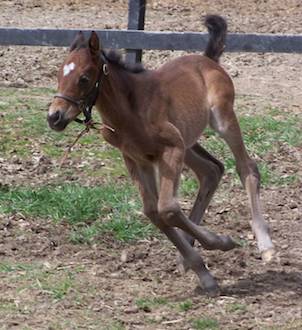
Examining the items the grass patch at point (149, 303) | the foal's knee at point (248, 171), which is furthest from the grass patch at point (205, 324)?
the foal's knee at point (248, 171)

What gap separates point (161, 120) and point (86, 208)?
4.98ft

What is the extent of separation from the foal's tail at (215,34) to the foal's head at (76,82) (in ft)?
4.95

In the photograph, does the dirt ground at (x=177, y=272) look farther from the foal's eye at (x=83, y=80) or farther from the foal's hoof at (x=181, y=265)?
the foal's eye at (x=83, y=80)

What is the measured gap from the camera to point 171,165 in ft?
23.0

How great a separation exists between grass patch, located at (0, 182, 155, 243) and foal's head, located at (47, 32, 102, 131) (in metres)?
1.45

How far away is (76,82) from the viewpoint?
6750mm

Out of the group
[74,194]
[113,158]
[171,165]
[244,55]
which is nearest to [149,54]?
[244,55]

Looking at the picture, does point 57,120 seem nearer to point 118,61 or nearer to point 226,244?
point 118,61

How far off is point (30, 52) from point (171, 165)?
21.0ft

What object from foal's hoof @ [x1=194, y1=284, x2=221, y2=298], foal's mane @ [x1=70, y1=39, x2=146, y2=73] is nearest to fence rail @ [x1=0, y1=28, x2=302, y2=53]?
foal's mane @ [x1=70, y1=39, x2=146, y2=73]

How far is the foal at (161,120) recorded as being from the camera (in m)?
Result: 6.83

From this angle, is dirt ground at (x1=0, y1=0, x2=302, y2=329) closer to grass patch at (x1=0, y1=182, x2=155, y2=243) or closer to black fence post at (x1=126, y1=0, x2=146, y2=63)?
grass patch at (x1=0, y1=182, x2=155, y2=243)

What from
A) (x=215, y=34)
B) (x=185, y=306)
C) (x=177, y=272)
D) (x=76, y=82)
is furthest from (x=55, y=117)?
(x=215, y=34)

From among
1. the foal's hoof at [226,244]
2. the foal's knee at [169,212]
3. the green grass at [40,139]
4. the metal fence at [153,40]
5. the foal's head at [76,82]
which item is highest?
the foal's head at [76,82]
